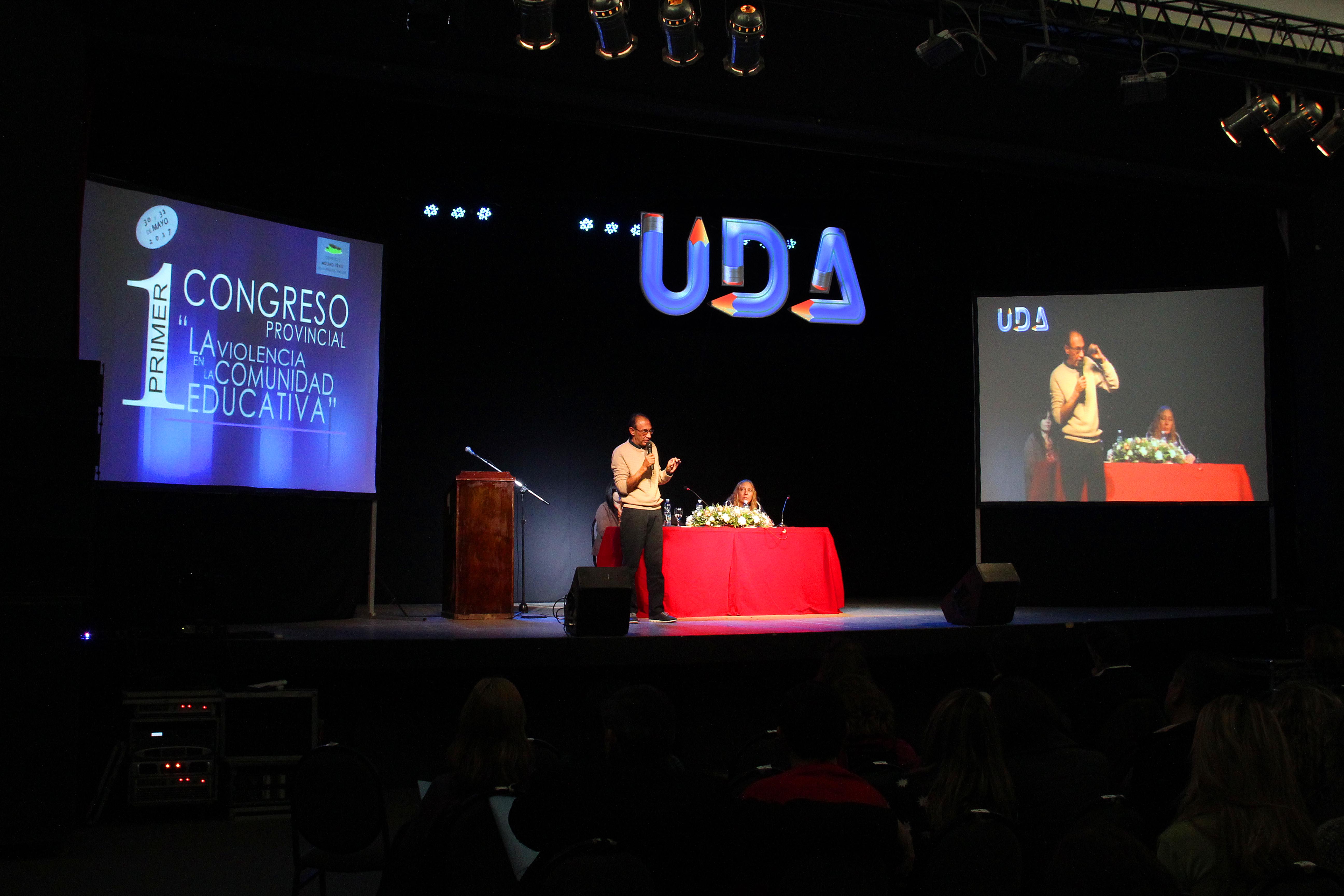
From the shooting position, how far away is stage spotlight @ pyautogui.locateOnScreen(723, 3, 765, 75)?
6.05 m

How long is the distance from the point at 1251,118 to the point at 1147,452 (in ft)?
10.0

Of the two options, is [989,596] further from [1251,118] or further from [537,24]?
[537,24]

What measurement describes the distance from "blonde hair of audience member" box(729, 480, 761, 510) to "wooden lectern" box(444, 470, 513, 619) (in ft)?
6.41

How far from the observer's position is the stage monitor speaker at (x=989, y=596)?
7004 mm

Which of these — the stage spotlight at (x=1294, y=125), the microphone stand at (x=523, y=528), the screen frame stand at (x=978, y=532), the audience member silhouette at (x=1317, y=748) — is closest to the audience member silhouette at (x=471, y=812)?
the audience member silhouette at (x=1317, y=748)

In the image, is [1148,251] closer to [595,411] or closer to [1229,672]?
[595,411]

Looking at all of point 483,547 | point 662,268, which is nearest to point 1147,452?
point 662,268

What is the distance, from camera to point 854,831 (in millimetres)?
2205

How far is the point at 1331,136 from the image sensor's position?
Answer: 7484mm

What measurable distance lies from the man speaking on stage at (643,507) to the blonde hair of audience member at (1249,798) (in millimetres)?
5222

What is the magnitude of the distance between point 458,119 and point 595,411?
8.93 ft

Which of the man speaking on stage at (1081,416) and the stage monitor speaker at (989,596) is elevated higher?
the man speaking on stage at (1081,416)

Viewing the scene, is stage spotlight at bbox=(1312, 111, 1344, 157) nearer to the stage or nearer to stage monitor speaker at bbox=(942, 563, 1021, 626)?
the stage

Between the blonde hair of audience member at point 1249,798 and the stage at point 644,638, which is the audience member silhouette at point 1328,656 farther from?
the stage at point 644,638
